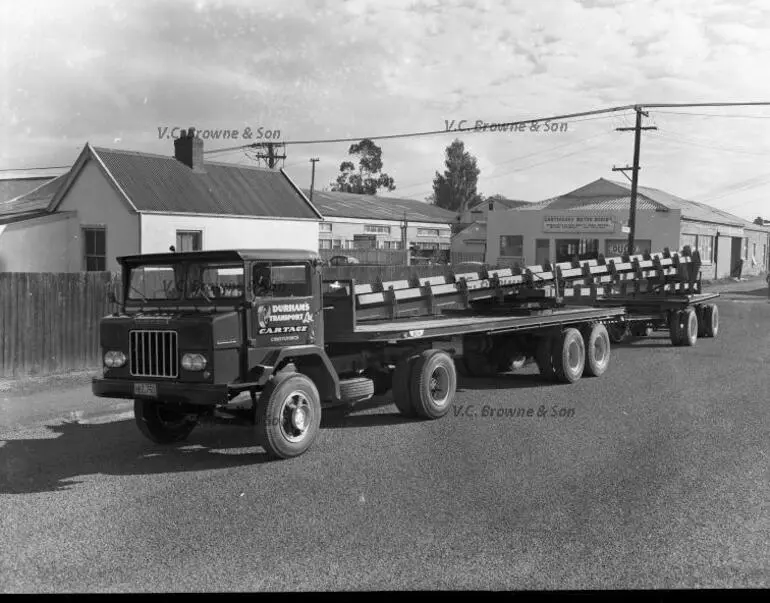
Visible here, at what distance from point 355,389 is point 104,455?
278 cm

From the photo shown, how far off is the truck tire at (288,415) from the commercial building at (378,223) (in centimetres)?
5439

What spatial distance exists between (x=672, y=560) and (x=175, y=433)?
18.9ft

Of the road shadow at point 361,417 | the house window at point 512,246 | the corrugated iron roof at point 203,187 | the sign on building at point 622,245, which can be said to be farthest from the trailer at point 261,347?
the house window at point 512,246

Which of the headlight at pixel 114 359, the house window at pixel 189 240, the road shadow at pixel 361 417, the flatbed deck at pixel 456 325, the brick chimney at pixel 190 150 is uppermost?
the brick chimney at pixel 190 150

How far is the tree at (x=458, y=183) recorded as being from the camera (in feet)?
350

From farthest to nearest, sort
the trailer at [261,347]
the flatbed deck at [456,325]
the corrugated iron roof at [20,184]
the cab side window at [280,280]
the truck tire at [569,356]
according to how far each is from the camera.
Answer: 1. the corrugated iron roof at [20,184]
2. the truck tire at [569,356]
3. the flatbed deck at [456,325]
4. the cab side window at [280,280]
5. the trailer at [261,347]

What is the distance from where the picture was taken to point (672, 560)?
5.48m

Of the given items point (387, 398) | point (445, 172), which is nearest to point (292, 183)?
point (387, 398)

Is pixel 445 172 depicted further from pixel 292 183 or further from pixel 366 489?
pixel 366 489

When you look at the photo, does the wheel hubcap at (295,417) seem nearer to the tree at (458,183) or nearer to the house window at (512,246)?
the house window at (512,246)

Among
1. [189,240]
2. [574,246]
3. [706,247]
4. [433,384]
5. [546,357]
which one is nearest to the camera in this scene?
[433,384]

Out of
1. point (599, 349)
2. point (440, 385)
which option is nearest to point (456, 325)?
point (440, 385)

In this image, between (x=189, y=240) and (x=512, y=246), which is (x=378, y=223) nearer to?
(x=512, y=246)

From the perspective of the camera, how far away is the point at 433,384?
416 inches
